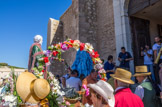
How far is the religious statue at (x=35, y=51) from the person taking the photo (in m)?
4.18

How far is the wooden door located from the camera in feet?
23.8

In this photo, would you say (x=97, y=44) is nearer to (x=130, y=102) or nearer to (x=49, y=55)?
(x=49, y=55)

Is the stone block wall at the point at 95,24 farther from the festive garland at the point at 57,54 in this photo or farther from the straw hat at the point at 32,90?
the straw hat at the point at 32,90

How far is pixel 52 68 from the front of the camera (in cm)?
1441

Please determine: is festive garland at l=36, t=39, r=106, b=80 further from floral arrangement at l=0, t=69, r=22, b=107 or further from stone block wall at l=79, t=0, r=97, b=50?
stone block wall at l=79, t=0, r=97, b=50

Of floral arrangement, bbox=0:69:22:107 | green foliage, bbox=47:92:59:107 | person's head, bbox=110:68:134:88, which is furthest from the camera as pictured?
person's head, bbox=110:68:134:88

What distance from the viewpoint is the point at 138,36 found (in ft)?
24.2

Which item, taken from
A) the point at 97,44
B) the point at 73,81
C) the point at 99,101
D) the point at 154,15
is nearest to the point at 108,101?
the point at 99,101

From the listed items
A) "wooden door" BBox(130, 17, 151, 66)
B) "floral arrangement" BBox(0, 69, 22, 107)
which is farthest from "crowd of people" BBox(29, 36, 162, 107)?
"wooden door" BBox(130, 17, 151, 66)

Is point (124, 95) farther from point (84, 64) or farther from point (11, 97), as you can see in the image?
point (84, 64)

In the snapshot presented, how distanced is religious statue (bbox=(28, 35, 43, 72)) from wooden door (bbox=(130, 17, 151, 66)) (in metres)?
4.90

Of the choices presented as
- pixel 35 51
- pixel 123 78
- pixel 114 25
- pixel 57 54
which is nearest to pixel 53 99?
pixel 123 78

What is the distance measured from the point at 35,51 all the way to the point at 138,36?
5.44 metres

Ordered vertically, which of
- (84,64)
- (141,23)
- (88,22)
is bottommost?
(84,64)
